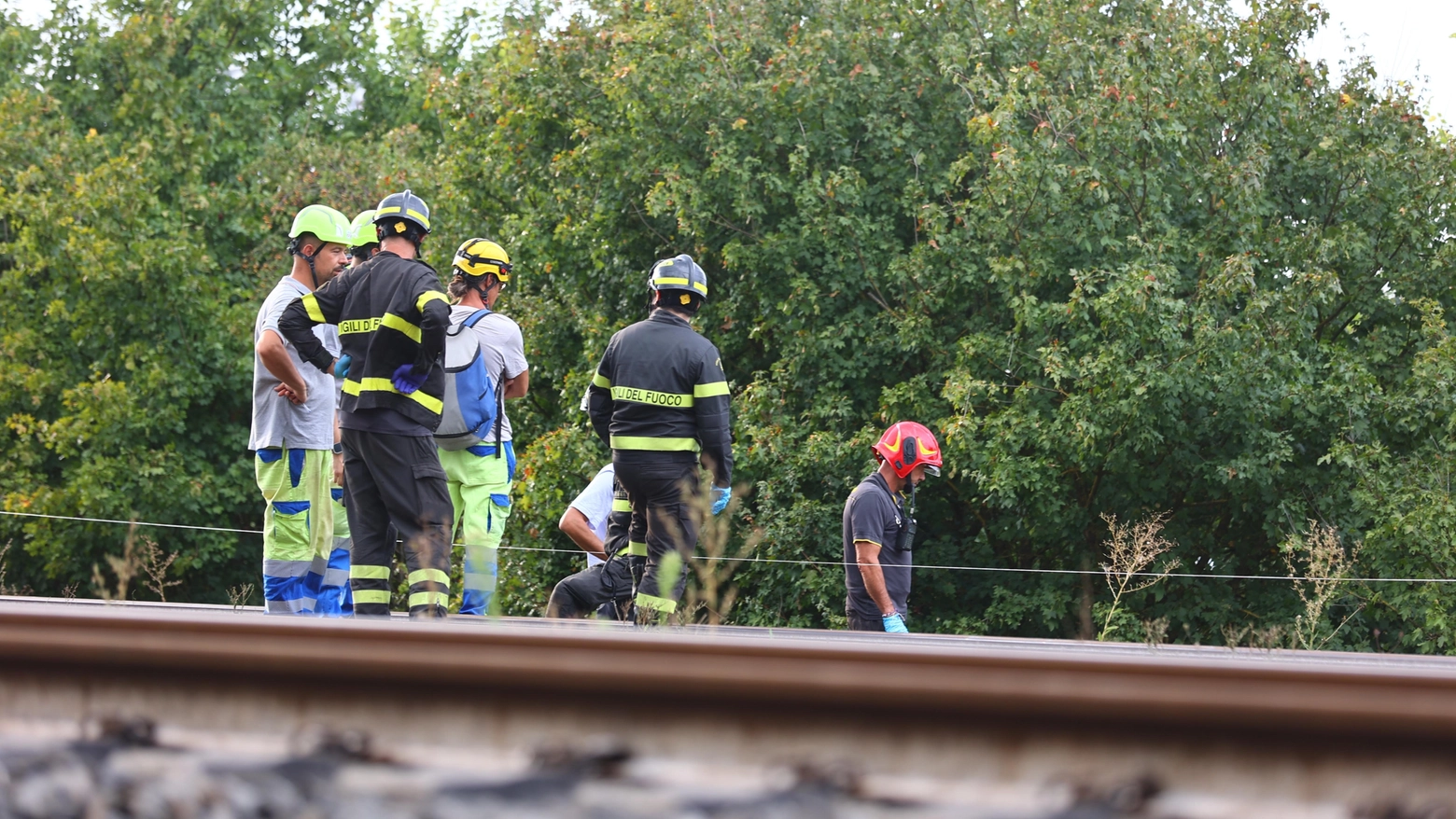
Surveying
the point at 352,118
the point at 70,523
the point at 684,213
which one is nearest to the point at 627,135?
the point at 684,213

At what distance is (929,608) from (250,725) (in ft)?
55.3

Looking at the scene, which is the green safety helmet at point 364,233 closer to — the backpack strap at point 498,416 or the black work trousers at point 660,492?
the backpack strap at point 498,416

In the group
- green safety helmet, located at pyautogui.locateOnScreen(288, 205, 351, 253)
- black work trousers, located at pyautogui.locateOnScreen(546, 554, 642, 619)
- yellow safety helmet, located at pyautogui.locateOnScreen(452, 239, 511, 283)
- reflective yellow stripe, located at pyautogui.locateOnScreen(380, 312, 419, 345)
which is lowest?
black work trousers, located at pyautogui.locateOnScreen(546, 554, 642, 619)

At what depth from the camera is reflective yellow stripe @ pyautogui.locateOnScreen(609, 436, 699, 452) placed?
742 cm

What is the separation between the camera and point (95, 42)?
30969 millimetres

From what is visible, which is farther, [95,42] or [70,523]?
[95,42]

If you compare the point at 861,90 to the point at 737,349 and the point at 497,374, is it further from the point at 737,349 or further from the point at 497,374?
the point at 497,374

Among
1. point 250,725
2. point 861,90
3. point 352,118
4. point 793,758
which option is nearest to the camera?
point 793,758

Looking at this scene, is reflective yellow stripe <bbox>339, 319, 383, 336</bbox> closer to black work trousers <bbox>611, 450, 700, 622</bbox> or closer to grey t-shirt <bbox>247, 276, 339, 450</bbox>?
grey t-shirt <bbox>247, 276, 339, 450</bbox>

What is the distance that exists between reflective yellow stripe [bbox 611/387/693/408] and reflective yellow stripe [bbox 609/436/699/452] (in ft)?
0.53

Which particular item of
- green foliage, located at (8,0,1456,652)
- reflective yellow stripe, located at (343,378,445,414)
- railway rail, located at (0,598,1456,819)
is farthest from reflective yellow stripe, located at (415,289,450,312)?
green foliage, located at (8,0,1456,652)

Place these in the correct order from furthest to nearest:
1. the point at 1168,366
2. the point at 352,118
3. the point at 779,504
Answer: the point at 352,118, the point at 779,504, the point at 1168,366

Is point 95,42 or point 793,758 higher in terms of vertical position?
point 95,42

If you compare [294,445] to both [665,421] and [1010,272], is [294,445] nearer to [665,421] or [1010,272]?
[665,421]
